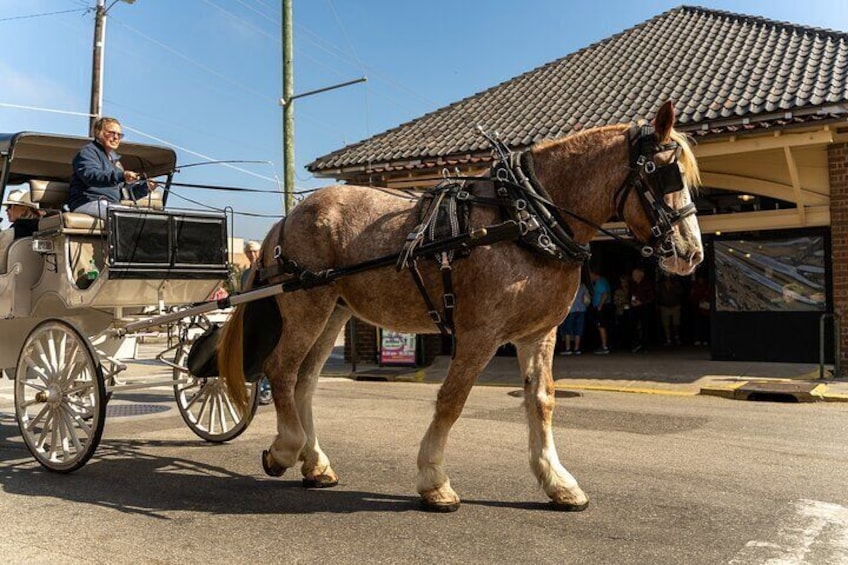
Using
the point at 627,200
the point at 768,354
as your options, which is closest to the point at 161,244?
the point at 627,200

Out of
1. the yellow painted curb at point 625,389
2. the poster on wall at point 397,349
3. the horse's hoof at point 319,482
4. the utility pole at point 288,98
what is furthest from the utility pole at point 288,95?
the horse's hoof at point 319,482

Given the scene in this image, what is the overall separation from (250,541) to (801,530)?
2.95 m

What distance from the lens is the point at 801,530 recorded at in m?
3.83

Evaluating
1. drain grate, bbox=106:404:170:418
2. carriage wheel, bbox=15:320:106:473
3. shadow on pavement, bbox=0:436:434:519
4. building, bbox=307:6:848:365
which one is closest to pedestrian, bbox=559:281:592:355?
building, bbox=307:6:848:365

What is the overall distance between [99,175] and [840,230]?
32.1 feet

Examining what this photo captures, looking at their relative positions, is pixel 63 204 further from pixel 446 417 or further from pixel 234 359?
pixel 446 417

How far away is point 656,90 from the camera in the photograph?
12.7 metres

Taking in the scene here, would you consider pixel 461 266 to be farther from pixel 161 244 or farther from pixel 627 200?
pixel 161 244

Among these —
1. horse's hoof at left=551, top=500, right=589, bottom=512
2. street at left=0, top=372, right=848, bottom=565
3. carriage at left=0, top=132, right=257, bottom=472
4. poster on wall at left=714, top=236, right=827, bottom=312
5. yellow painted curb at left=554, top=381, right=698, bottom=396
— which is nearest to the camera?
street at left=0, top=372, right=848, bottom=565

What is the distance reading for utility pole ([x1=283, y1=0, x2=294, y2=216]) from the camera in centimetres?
1362

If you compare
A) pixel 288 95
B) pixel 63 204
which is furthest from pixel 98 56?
pixel 63 204

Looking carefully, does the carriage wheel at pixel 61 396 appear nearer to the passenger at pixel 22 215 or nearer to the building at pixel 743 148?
the passenger at pixel 22 215

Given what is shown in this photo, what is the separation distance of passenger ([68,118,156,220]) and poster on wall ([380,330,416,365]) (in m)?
7.37

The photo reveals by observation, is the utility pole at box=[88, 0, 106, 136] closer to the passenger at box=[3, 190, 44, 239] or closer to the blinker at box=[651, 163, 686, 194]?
the passenger at box=[3, 190, 44, 239]
